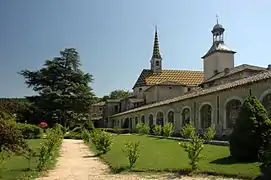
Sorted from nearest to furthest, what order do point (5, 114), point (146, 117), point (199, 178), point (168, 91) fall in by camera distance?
point (5, 114) → point (199, 178) → point (146, 117) → point (168, 91)

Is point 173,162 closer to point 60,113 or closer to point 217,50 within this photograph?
point 60,113

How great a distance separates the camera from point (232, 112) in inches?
832

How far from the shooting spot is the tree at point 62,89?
44812 mm

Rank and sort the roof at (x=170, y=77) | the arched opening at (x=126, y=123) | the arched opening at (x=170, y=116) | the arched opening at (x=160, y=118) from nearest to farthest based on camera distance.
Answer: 1. the arched opening at (x=170, y=116)
2. the arched opening at (x=160, y=118)
3. the arched opening at (x=126, y=123)
4. the roof at (x=170, y=77)

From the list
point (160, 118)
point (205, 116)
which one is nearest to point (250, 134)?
point (205, 116)

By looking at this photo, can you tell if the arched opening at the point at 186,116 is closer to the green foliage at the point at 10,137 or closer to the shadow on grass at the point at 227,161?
the shadow on grass at the point at 227,161

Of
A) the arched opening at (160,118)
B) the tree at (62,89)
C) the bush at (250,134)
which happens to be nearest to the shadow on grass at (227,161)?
the bush at (250,134)

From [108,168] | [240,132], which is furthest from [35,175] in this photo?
[240,132]

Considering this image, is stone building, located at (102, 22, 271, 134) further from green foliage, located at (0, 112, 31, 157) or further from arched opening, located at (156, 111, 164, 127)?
green foliage, located at (0, 112, 31, 157)

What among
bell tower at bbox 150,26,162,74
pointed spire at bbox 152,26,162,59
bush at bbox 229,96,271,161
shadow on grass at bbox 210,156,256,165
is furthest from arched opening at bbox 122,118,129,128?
bush at bbox 229,96,271,161

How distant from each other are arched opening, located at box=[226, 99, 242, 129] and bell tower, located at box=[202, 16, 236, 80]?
27.4 m

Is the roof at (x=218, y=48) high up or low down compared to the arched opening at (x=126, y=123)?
up

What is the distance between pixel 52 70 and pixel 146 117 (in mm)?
18053

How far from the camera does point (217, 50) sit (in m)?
A: 47.5
